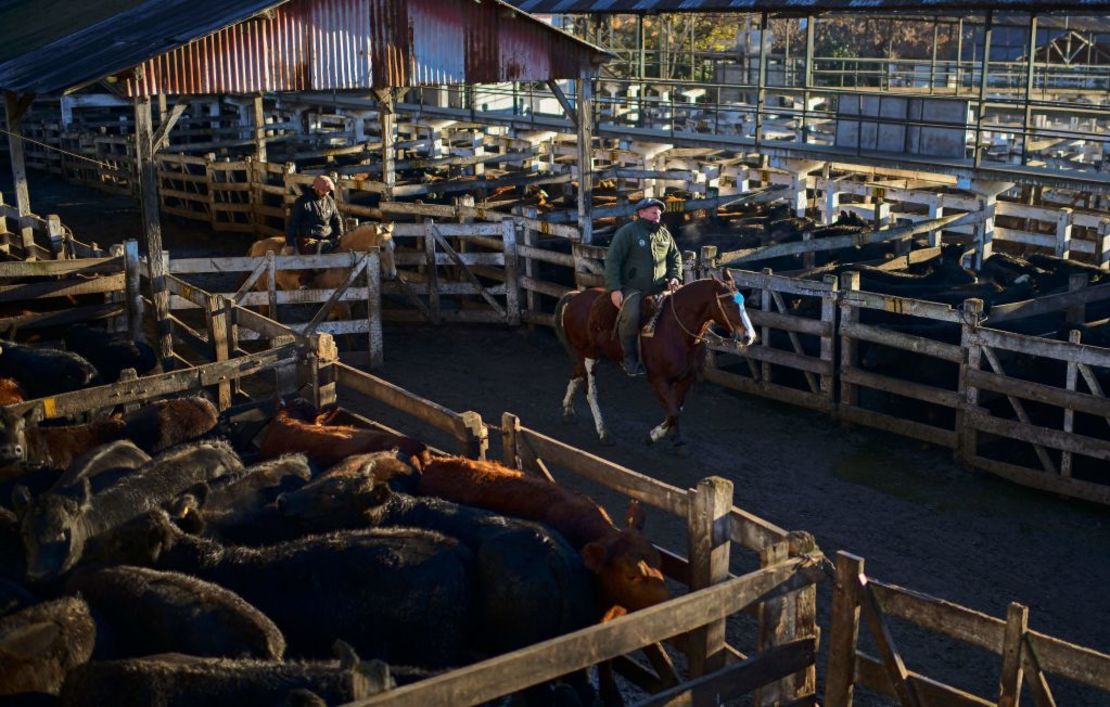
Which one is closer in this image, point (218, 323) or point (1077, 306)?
point (218, 323)

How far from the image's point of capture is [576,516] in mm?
7059

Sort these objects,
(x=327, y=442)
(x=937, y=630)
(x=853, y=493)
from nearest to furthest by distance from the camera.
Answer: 1. (x=937, y=630)
2. (x=327, y=442)
3. (x=853, y=493)

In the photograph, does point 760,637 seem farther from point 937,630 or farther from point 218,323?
point 218,323

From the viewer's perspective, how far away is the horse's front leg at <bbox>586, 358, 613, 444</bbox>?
12.4 meters

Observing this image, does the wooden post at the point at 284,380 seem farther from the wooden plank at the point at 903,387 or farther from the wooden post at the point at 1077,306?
the wooden post at the point at 1077,306

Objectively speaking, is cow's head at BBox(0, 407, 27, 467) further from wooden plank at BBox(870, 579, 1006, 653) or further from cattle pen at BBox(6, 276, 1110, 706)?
wooden plank at BBox(870, 579, 1006, 653)

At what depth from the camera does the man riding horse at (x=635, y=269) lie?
1209cm

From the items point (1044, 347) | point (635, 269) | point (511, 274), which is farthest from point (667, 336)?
point (511, 274)

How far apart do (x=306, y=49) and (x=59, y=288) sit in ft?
16.1

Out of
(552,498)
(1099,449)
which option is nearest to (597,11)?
(1099,449)

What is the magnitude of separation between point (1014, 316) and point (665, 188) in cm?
981

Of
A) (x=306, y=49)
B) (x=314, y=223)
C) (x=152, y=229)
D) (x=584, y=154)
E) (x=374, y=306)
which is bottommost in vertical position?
(x=374, y=306)

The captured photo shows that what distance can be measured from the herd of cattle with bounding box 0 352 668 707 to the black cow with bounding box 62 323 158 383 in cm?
330

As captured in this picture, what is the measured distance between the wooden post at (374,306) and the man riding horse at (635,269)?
3.54 meters
